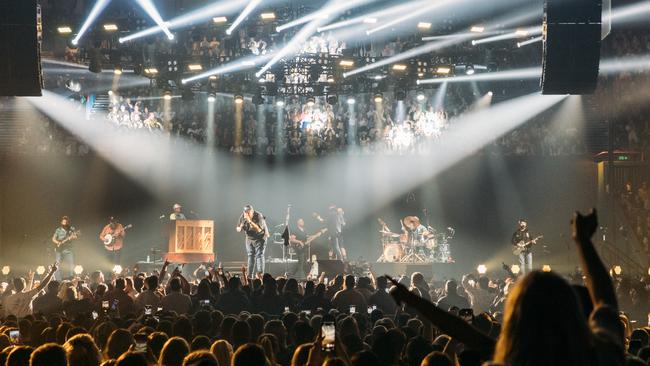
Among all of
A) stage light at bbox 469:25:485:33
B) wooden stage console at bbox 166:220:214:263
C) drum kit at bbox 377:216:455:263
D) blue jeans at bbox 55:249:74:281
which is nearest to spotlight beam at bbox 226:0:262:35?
wooden stage console at bbox 166:220:214:263

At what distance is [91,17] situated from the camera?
66.8ft

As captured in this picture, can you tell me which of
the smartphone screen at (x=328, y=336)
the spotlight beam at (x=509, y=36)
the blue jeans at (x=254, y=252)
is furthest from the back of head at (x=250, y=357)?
the spotlight beam at (x=509, y=36)

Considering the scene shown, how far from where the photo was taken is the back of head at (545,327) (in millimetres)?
2350

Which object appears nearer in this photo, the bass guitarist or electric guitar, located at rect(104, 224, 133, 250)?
the bass guitarist

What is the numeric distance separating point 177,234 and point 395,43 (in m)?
8.47

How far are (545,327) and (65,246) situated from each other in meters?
21.1

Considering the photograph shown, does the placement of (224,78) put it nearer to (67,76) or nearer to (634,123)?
(67,76)

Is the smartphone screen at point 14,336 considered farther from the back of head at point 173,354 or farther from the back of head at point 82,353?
the back of head at point 173,354

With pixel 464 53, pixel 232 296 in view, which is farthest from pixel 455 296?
pixel 464 53

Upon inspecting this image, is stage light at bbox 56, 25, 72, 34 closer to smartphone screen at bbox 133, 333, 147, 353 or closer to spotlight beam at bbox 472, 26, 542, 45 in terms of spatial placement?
spotlight beam at bbox 472, 26, 542, 45

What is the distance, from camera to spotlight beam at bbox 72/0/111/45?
20095mm

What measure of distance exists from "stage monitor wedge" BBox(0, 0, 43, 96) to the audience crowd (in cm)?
318

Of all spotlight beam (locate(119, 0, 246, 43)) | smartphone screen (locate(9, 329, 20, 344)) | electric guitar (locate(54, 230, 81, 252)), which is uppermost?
spotlight beam (locate(119, 0, 246, 43))

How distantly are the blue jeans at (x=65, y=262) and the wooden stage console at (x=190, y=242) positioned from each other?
8.95ft
